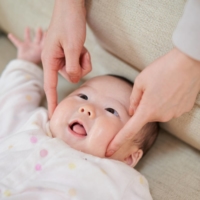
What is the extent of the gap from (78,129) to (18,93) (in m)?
0.32

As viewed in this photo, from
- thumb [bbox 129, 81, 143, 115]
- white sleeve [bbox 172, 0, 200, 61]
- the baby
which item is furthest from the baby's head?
white sleeve [bbox 172, 0, 200, 61]

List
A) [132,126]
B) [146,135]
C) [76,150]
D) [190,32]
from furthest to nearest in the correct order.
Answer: [146,135] → [76,150] → [132,126] → [190,32]

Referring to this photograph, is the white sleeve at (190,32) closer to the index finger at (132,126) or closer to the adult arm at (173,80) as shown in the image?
the adult arm at (173,80)

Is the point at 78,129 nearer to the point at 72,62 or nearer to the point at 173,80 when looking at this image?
the point at 72,62

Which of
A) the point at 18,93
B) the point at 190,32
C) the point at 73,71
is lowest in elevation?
the point at 18,93

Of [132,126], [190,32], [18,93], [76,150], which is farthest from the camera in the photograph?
[18,93]

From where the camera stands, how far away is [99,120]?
841 mm

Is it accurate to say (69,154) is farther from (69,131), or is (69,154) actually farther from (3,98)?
(3,98)

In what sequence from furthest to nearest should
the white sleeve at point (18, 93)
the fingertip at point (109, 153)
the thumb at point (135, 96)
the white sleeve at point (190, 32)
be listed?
1. the white sleeve at point (18, 93)
2. the fingertip at point (109, 153)
3. the thumb at point (135, 96)
4. the white sleeve at point (190, 32)

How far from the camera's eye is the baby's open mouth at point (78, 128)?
0.86 metres

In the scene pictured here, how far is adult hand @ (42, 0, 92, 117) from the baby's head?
76 mm

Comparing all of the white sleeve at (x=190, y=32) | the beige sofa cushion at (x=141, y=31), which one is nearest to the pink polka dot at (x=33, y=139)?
the beige sofa cushion at (x=141, y=31)

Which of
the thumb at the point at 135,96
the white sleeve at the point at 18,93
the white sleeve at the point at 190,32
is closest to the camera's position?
the white sleeve at the point at 190,32

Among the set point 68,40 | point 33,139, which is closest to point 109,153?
point 33,139
